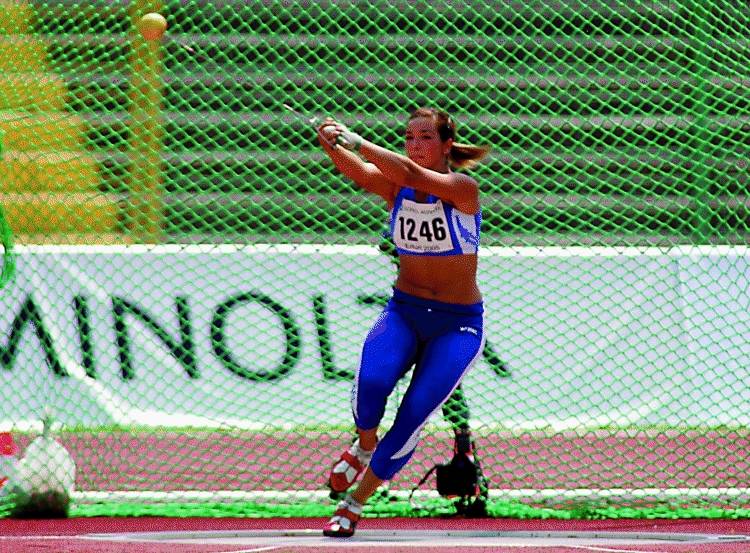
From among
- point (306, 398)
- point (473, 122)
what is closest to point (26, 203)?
point (306, 398)

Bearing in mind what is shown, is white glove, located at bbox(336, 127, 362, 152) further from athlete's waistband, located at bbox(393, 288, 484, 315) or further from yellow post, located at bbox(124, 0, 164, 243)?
yellow post, located at bbox(124, 0, 164, 243)

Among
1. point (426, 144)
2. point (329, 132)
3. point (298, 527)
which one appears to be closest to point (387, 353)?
point (426, 144)

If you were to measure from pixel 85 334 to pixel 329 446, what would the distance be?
178 cm

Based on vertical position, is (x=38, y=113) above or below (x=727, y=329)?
above

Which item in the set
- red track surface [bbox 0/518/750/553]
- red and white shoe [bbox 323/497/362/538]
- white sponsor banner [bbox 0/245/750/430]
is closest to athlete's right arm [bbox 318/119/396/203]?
red and white shoe [bbox 323/497/362/538]

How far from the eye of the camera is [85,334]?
8.95m

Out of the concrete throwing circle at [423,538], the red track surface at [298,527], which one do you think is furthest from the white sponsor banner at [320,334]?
the concrete throwing circle at [423,538]

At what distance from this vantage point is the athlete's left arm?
5250mm

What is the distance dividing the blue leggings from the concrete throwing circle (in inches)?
32.4

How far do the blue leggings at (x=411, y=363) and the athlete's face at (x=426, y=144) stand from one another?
1.93 feet

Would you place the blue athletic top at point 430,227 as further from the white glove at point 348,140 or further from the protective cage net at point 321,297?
the protective cage net at point 321,297

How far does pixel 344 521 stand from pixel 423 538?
102cm

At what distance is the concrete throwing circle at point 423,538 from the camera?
6324 millimetres

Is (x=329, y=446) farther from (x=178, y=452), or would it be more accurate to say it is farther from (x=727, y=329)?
(x=727, y=329)
